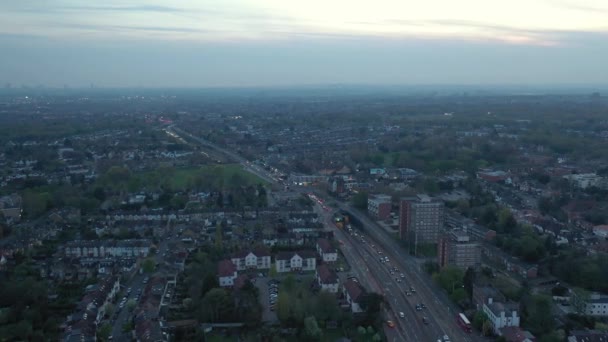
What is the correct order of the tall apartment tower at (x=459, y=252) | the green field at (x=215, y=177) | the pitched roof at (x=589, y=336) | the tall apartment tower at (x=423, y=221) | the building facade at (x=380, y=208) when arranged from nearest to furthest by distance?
the pitched roof at (x=589, y=336)
the tall apartment tower at (x=459, y=252)
the tall apartment tower at (x=423, y=221)
the building facade at (x=380, y=208)
the green field at (x=215, y=177)

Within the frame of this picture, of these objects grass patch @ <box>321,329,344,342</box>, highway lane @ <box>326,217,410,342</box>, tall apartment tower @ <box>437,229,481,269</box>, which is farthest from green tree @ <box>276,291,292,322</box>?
tall apartment tower @ <box>437,229,481,269</box>

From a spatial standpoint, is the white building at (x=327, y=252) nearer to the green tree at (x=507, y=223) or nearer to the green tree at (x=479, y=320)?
the green tree at (x=479, y=320)

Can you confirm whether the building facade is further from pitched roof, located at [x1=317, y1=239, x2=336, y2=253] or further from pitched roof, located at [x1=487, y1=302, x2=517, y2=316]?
pitched roof, located at [x1=487, y1=302, x2=517, y2=316]

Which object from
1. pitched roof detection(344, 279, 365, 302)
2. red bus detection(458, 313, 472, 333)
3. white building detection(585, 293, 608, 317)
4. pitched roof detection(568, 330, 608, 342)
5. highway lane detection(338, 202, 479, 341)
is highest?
→ pitched roof detection(344, 279, 365, 302)

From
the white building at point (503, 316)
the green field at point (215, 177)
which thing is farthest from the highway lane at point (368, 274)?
the green field at point (215, 177)

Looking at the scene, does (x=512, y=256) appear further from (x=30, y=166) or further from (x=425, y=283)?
(x=30, y=166)
